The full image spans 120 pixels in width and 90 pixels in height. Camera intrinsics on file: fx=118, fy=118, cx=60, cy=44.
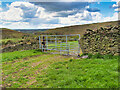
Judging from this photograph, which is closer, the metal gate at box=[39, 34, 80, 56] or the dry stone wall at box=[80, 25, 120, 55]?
the dry stone wall at box=[80, 25, 120, 55]

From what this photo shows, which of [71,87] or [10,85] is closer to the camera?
[71,87]

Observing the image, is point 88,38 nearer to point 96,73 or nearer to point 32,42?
point 96,73

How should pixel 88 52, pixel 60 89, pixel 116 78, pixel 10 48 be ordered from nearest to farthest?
1. pixel 60 89
2. pixel 116 78
3. pixel 88 52
4. pixel 10 48

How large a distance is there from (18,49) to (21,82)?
530 inches

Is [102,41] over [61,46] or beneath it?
over

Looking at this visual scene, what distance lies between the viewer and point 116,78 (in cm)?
530

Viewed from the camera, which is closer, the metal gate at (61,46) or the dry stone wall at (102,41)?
the dry stone wall at (102,41)

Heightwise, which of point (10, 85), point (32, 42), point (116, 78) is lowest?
point (10, 85)

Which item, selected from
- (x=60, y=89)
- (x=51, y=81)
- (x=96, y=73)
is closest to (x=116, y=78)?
(x=96, y=73)

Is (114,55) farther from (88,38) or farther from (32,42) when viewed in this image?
(32,42)

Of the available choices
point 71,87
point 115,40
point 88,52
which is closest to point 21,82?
point 71,87

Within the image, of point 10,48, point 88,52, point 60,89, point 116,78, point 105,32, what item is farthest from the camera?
point 10,48

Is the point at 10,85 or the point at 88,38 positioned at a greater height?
the point at 88,38

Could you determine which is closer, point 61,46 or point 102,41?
point 102,41
